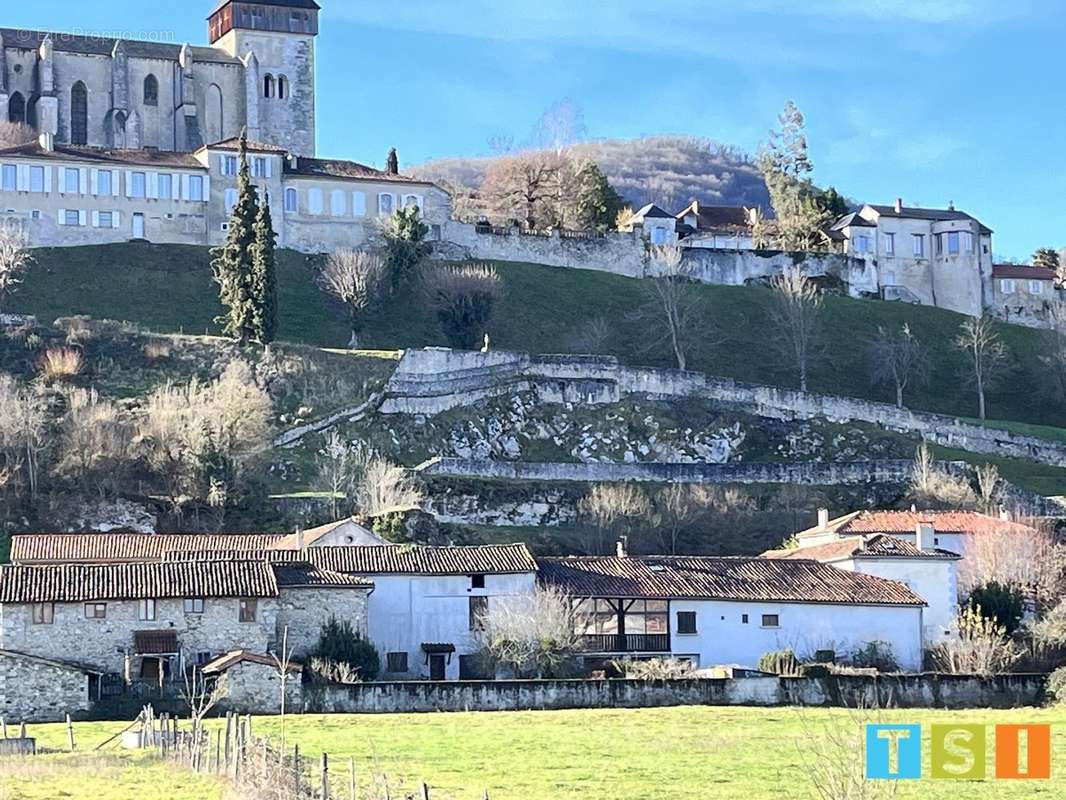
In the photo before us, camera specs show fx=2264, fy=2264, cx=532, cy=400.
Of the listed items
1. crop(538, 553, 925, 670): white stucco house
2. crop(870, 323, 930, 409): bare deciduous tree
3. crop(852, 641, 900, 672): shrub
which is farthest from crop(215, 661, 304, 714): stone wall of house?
crop(870, 323, 930, 409): bare deciduous tree

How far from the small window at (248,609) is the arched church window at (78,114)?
57853 mm

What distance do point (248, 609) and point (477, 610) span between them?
6702mm

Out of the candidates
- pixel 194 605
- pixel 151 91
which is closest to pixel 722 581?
pixel 194 605

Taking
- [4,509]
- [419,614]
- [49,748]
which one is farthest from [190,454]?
[49,748]

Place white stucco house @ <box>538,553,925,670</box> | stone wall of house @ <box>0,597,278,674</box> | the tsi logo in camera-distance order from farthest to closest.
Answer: white stucco house @ <box>538,553,925,670</box>, stone wall of house @ <box>0,597,278,674</box>, the tsi logo

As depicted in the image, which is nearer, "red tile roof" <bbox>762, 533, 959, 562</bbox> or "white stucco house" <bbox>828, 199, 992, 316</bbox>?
"red tile roof" <bbox>762, 533, 959, 562</bbox>

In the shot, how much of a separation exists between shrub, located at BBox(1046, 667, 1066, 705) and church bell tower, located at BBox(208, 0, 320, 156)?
61394 mm

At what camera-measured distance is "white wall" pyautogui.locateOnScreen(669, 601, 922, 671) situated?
55688 mm

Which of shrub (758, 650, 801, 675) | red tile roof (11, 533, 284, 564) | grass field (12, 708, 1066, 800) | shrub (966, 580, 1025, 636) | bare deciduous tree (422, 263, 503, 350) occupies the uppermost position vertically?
bare deciduous tree (422, 263, 503, 350)

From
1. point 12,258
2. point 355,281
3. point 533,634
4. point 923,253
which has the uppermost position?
point 923,253

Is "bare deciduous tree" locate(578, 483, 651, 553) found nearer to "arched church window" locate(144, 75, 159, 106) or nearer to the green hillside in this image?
the green hillside

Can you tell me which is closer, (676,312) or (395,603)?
(395,603)

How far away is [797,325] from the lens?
9238cm

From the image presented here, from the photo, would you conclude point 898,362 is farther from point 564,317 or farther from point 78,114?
point 78,114
